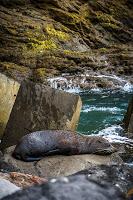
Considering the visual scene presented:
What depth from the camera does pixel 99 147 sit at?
7.43 m

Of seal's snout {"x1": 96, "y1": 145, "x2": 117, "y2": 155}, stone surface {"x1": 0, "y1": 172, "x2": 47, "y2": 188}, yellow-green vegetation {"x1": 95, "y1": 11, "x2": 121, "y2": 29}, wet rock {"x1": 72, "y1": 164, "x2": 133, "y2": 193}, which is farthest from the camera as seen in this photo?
yellow-green vegetation {"x1": 95, "y1": 11, "x2": 121, "y2": 29}

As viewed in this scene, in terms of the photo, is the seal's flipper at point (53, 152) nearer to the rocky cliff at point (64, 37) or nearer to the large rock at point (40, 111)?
the large rock at point (40, 111)

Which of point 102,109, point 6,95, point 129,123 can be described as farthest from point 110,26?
point 6,95

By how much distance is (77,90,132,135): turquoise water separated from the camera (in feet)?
35.4

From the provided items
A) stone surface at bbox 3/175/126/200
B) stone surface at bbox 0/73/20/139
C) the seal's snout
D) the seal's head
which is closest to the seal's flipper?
the seal's head

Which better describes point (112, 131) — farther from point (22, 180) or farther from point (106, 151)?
point (22, 180)

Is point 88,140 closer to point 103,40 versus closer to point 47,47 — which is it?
point 47,47

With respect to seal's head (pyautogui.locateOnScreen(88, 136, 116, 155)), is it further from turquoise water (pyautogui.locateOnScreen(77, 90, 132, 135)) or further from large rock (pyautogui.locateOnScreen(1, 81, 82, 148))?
turquoise water (pyautogui.locateOnScreen(77, 90, 132, 135))

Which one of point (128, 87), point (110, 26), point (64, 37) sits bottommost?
point (64, 37)

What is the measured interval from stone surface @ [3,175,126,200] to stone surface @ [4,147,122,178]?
4.65 m

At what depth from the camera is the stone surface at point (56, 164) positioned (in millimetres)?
6309

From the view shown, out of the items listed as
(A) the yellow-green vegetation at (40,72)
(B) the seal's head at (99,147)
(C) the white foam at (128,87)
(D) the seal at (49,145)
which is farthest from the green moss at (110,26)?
(D) the seal at (49,145)

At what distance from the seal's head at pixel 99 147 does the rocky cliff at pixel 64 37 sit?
1004 centimetres

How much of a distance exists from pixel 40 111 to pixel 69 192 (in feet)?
20.9
